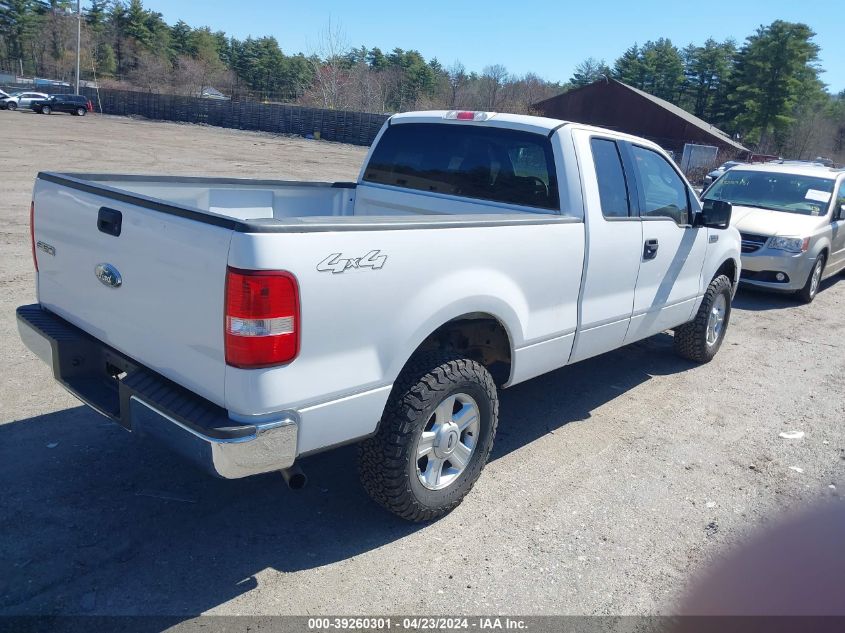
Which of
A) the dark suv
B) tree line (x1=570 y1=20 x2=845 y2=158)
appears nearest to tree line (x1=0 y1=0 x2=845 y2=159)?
tree line (x1=570 y1=20 x2=845 y2=158)

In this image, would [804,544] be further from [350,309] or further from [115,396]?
[115,396]

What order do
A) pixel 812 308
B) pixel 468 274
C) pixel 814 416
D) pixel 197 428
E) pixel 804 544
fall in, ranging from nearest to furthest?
pixel 197 428
pixel 468 274
pixel 804 544
pixel 814 416
pixel 812 308

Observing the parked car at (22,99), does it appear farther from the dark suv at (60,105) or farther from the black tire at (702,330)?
the black tire at (702,330)

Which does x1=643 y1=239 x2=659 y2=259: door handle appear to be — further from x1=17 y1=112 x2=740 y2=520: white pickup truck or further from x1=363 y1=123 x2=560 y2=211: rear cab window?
x1=363 y1=123 x2=560 y2=211: rear cab window

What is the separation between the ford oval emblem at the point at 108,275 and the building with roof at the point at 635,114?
163 feet

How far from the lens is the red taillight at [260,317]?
2.60 m

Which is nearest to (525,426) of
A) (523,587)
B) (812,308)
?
(523,587)

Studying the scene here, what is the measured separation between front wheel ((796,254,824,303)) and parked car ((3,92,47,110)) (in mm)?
49279

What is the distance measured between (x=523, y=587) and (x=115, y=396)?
210 cm

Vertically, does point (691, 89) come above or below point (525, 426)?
above

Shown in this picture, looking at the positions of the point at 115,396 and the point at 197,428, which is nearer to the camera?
the point at 197,428

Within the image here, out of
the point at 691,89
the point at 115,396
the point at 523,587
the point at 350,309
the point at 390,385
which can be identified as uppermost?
the point at 691,89

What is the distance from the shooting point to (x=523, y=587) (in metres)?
3.20

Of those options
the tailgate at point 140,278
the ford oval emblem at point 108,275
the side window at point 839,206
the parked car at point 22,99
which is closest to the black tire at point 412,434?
the tailgate at point 140,278
